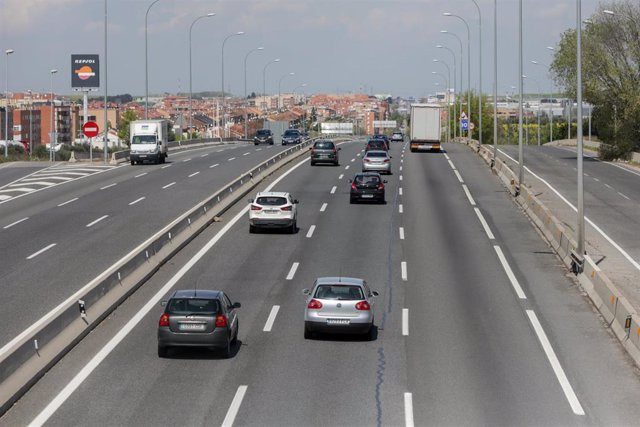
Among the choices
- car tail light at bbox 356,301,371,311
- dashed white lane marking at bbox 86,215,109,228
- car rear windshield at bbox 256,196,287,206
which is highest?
car rear windshield at bbox 256,196,287,206

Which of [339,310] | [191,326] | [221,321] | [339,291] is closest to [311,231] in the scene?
[339,291]

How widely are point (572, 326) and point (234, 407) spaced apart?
10782 mm

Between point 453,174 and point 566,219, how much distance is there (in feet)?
66.3

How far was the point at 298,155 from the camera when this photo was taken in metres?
75.4

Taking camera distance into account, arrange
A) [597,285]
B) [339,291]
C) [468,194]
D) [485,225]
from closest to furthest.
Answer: [339,291] → [597,285] → [485,225] → [468,194]

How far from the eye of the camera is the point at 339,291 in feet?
78.7

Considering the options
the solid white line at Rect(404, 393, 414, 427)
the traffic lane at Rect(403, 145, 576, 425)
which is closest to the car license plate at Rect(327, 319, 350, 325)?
the traffic lane at Rect(403, 145, 576, 425)

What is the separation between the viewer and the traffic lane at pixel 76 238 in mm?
28297

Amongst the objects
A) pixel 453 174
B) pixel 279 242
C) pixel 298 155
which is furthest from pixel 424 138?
pixel 279 242

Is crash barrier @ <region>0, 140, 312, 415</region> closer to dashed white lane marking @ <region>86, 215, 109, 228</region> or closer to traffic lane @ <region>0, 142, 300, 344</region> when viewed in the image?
traffic lane @ <region>0, 142, 300, 344</region>

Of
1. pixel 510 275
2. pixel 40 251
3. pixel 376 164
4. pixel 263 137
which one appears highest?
pixel 263 137

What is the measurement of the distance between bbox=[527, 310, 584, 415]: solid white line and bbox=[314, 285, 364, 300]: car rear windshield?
4.33 metres

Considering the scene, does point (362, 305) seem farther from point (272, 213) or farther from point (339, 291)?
point (272, 213)

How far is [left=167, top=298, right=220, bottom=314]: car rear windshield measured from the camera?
21625mm
